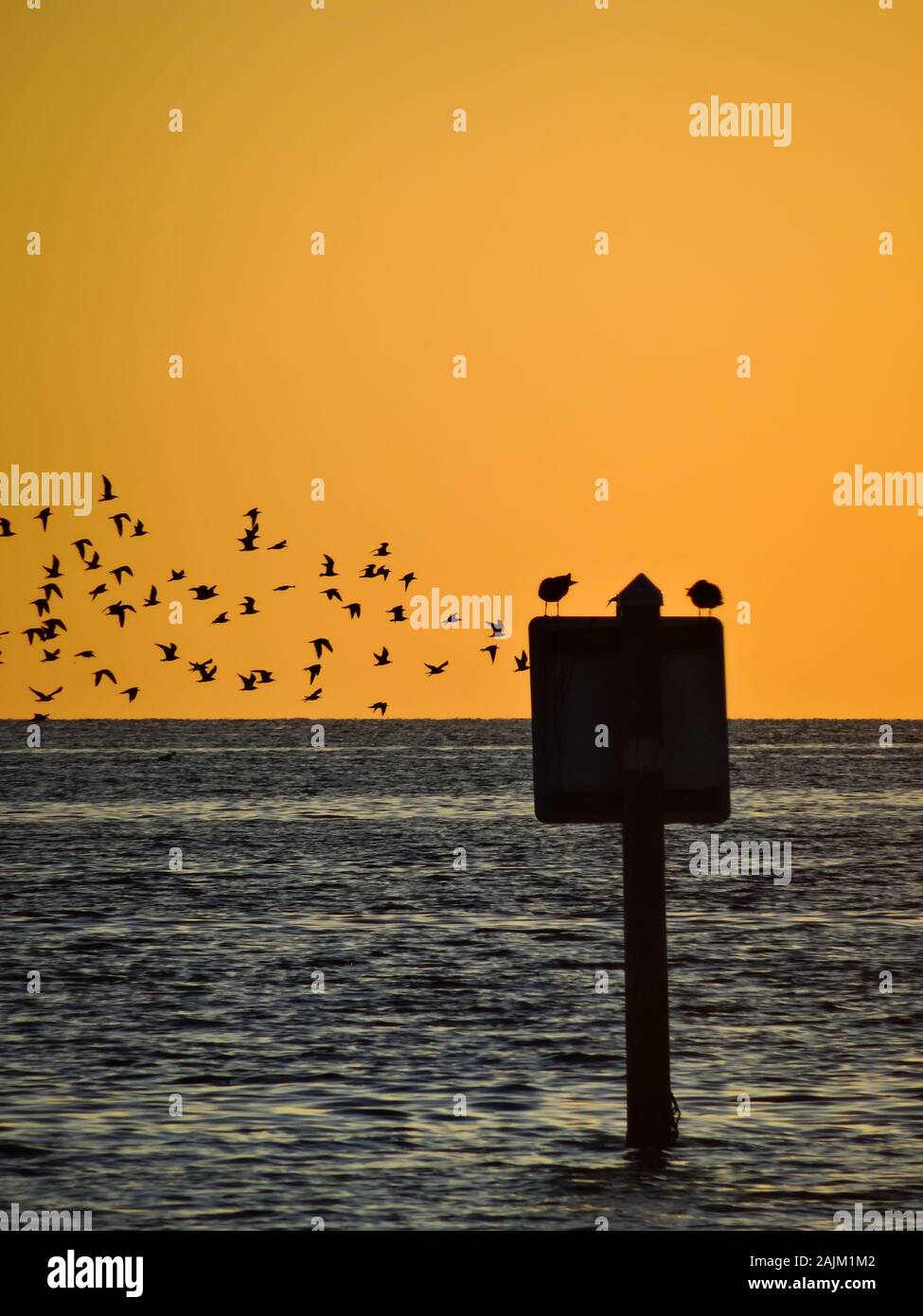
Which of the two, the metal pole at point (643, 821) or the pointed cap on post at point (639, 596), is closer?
the metal pole at point (643, 821)

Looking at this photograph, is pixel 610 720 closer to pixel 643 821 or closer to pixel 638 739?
pixel 638 739

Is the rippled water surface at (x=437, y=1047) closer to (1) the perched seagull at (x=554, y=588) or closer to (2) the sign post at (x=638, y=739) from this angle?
(2) the sign post at (x=638, y=739)

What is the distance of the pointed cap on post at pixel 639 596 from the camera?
1598 cm

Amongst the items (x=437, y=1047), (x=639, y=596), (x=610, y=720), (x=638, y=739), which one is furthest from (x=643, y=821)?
(x=437, y=1047)

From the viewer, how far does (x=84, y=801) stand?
10381cm

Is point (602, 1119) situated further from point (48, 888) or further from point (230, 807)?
point (230, 807)

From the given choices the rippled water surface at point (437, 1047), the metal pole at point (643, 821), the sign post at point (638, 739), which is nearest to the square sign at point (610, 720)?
the sign post at point (638, 739)

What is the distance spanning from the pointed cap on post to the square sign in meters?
0.17

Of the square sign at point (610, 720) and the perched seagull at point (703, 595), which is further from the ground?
the perched seagull at point (703, 595)

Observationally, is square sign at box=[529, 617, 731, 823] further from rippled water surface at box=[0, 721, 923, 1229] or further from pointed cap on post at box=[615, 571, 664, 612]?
rippled water surface at box=[0, 721, 923, 1229]

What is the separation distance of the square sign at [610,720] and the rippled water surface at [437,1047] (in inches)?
125

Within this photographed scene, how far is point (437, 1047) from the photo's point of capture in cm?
2356

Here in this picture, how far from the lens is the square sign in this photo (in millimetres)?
16062
